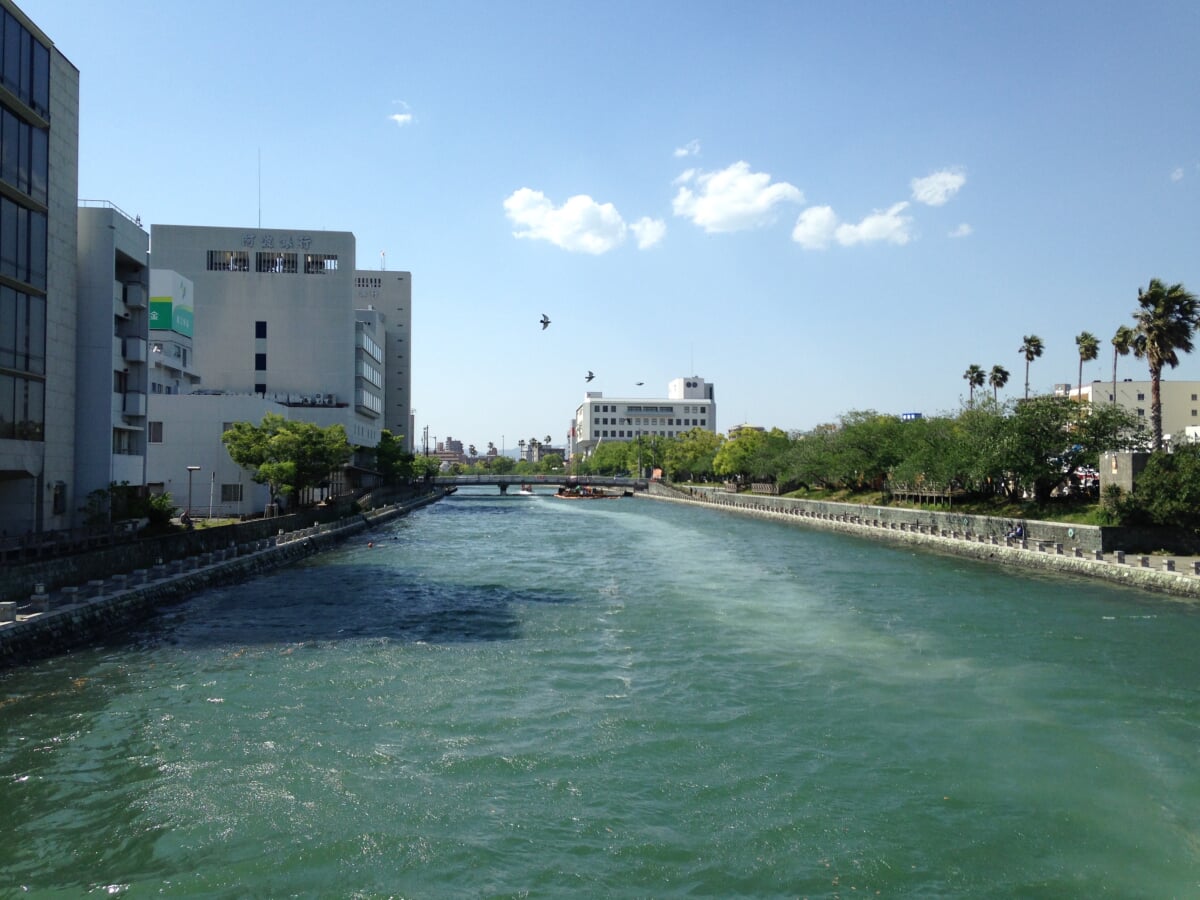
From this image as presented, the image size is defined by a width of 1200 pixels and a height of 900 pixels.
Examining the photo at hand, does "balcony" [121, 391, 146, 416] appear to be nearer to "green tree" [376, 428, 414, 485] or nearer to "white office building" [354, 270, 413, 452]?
"green tree" [376, 428, 414, 485]

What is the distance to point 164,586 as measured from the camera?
2892cm

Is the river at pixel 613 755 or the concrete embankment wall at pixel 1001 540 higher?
the concrete embankment wall at pixel 1001 540

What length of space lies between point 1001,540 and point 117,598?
139ft

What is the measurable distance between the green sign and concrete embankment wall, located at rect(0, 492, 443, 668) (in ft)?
76.2

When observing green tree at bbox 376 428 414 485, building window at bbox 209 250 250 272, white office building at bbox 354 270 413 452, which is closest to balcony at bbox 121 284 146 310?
building window at bbox 209 250 250 272

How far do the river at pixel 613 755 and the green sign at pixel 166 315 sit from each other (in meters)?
37.0

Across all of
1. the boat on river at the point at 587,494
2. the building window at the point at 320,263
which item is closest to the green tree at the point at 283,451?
the building window at the point at 320,263

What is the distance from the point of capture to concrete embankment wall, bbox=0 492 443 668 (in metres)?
20.4

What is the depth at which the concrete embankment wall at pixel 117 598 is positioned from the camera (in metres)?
20.4

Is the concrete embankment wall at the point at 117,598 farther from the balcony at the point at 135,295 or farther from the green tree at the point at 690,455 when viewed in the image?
the green tree at the point at 690,455

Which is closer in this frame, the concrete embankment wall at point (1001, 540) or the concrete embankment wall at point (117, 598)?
the concrete embankment wall at point (117, 598)

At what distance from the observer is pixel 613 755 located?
14.3 metres

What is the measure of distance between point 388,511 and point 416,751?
64405mm

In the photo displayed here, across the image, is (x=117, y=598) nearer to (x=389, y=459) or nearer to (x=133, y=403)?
(x=133, y=403)
